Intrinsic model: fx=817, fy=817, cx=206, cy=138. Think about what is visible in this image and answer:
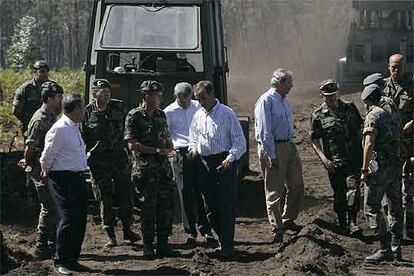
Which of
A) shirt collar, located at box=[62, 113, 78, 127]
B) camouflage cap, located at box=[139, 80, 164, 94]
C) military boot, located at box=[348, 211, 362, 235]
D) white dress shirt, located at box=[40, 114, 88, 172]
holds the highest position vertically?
camouflage cap, located at box=[139, 80, 164, 94]

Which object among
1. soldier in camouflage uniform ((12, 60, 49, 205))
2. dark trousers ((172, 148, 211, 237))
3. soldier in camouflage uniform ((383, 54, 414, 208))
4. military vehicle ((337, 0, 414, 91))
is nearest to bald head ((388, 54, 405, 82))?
soldier in camouflage uniform ((383, 54, 414, 208))

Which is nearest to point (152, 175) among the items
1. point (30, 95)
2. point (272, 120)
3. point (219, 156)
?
point (219, 156)

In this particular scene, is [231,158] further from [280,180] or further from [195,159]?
[280,180]

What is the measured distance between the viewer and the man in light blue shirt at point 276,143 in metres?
8.95

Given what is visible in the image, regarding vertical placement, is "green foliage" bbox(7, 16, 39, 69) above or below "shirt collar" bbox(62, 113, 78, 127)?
above

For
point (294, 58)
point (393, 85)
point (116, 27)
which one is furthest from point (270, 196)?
point (294, 58)

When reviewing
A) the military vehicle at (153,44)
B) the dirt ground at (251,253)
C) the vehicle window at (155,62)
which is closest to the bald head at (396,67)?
the dirt ground at (251,253)

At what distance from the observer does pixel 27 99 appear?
11.7 metres

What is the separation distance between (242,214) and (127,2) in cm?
337

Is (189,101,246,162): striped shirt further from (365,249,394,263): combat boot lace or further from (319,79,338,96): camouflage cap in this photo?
(365,249,394,263): combat boot lace

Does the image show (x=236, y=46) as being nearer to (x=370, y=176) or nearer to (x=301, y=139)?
(x=301, y=139)

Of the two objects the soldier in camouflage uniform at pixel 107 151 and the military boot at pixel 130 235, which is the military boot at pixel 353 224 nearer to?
the military boot at pixel 130 235

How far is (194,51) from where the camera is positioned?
36.5ft

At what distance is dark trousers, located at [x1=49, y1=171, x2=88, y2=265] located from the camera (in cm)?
767
